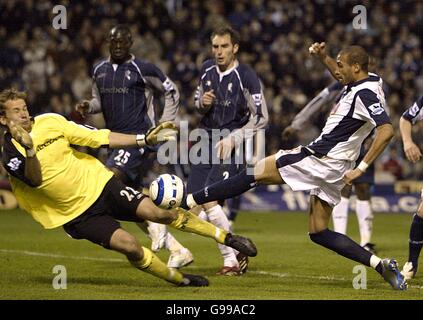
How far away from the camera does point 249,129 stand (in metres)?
10.2

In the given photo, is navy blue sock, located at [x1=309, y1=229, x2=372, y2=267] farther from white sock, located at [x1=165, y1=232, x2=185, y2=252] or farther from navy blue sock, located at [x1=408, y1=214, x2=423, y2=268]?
white sock, located at [x1=165, y1=232, x2=185, y2=252]

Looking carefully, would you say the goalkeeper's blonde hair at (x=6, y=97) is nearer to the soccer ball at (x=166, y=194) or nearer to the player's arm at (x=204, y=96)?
the soccer ball at (x=166, y=194)

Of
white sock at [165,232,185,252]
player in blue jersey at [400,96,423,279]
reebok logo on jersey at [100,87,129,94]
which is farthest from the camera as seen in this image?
reebok logo on jersey at [100,87,129,94]

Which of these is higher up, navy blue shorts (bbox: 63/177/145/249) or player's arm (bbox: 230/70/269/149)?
player's arm (bbox: 230/70/269/149)

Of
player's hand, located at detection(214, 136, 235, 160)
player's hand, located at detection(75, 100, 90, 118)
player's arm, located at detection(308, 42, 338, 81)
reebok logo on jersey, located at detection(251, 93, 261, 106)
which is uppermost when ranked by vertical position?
player's arm, located at detection(308, 42, 338, 81)

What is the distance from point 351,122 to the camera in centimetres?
855

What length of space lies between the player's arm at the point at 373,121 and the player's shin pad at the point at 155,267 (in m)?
1.74

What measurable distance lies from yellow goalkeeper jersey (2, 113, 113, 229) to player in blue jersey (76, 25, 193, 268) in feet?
Answer: 7.03

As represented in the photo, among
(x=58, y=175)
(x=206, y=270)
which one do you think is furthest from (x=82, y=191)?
(x=206, y=270)

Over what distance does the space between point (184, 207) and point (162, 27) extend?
47.6 ft

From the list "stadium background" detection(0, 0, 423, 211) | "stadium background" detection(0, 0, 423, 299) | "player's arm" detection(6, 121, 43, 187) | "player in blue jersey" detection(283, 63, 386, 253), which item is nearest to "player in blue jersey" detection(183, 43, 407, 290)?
"player's arm" detection(6, 121, 43, 187)

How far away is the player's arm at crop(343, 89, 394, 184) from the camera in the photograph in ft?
27.1

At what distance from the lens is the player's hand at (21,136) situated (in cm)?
770

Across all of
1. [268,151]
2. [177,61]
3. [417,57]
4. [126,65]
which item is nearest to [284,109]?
[268,151]
